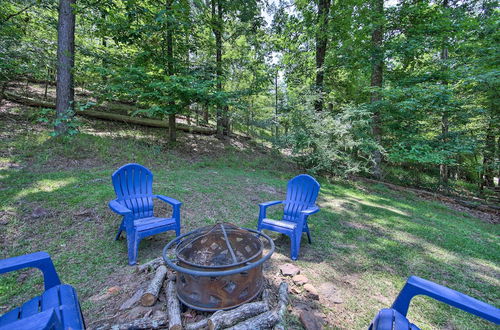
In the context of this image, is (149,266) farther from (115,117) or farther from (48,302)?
(115,117)

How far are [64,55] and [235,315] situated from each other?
21.9 ft

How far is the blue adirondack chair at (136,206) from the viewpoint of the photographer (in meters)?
2.37

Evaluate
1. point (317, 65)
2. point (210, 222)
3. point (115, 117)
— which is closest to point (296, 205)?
point (210, 222)

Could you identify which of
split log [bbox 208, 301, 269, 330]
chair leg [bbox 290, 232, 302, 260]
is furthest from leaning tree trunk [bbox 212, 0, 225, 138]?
split log [bbox 208, 301, 269, 330]

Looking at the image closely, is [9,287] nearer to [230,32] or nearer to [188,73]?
[188,73]

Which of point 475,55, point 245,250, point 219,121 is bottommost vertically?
point 245,250

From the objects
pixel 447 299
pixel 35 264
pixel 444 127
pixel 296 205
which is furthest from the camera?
pixel 444 127

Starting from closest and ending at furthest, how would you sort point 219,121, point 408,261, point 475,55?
point 408,261 → point 475,55 → point 219,121

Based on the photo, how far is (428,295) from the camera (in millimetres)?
1306

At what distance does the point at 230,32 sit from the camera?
9.66 metres

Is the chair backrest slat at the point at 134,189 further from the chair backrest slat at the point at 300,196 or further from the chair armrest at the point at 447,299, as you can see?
the chair armrest at the point at 447,299

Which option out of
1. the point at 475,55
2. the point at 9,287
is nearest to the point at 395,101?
the point at 475,55

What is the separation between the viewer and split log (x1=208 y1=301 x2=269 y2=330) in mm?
1404

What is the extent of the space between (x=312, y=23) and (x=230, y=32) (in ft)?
11.9
